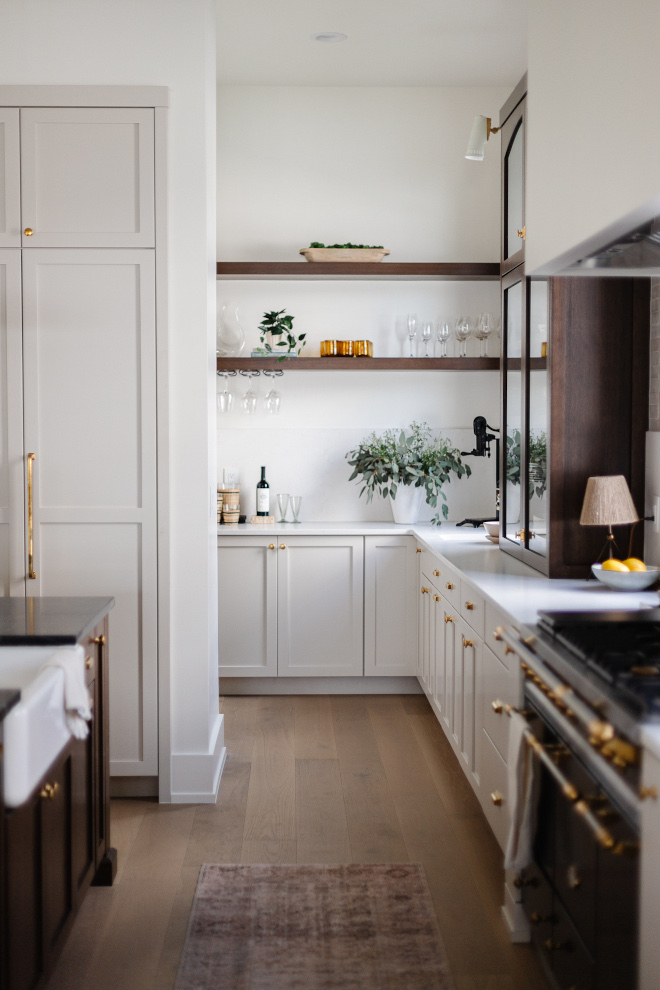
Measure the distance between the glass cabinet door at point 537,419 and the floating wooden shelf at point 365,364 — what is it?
1.12 metres

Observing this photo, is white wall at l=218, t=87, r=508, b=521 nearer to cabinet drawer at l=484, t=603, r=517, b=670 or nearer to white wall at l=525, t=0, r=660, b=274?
cabinet drawer at l=484, t=603, r=517, b=670

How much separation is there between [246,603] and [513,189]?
7.33 ft

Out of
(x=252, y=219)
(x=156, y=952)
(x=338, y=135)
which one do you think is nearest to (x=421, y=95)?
(x=338, y=135)

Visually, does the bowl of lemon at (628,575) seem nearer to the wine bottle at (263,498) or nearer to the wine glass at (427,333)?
the wine glass at (427,333)

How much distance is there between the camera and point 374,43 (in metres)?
4.09

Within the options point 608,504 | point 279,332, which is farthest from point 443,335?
point 608,504

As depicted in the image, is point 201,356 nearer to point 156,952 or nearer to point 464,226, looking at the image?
point 156,952

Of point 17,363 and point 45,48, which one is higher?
point 45,48

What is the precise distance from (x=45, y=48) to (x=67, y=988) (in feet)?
9.52

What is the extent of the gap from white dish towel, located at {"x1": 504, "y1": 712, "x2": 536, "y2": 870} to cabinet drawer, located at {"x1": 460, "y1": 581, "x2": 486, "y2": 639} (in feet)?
2.30

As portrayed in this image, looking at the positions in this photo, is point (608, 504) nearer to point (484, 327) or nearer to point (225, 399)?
point (484, 327)

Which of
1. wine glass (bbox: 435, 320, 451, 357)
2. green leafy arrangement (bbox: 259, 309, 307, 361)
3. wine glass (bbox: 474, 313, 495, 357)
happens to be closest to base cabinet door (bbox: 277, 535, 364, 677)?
green leafy arrangement (bbox: 259, 309, 307, 361)

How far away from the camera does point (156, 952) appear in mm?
2240

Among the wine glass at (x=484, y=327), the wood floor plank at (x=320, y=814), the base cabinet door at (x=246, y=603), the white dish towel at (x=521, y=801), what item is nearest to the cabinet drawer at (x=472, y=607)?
the white dish towel at (x=521, y=801)
